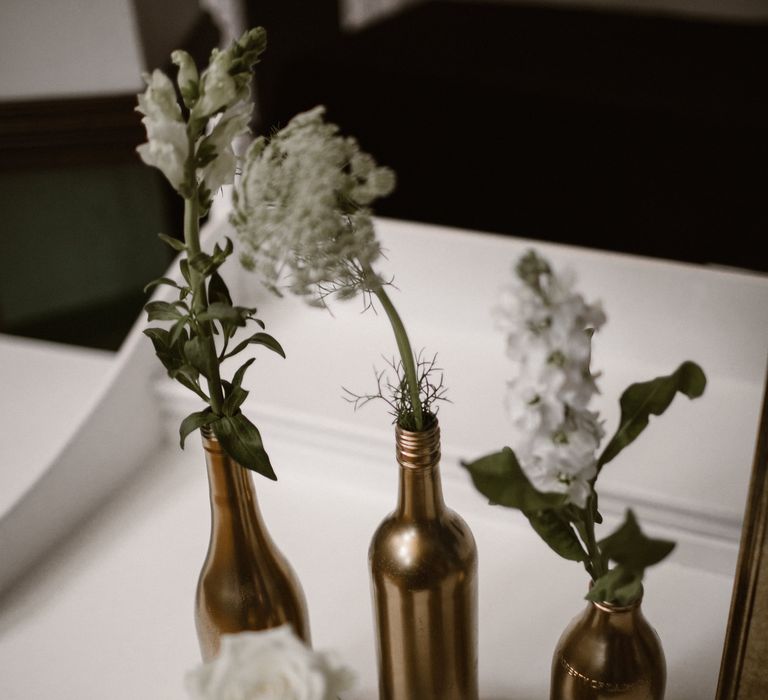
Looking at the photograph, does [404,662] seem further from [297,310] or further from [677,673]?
[297,310]

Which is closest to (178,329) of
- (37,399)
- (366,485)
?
(366,485)

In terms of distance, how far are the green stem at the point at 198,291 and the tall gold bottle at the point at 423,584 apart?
130 mm

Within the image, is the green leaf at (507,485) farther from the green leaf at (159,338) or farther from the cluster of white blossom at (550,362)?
the green leaf at (159,338)

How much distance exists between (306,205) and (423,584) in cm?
29

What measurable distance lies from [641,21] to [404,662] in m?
2.79

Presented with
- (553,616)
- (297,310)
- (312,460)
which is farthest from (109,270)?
(553,616)

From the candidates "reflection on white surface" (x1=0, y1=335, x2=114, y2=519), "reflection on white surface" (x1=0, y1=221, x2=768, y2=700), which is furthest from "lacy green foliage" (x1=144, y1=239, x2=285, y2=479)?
"reflection on white surface" (x1=0, y1=335, x2=114, y2=519)

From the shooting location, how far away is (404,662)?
0.70m

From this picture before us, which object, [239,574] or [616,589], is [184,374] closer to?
[239,574]

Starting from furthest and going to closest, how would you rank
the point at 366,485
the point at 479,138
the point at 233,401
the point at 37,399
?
the point at 479,138
the point at 37,399
the point at 366,485
the point at 233,401

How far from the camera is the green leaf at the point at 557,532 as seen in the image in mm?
586

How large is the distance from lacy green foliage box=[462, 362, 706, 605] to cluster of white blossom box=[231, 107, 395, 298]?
0.47ft

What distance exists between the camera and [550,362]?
0.47 m

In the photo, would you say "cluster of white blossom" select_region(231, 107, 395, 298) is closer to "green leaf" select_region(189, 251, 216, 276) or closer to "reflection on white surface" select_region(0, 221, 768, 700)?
"green leaf" select_region(189, 251, 216, 276)
